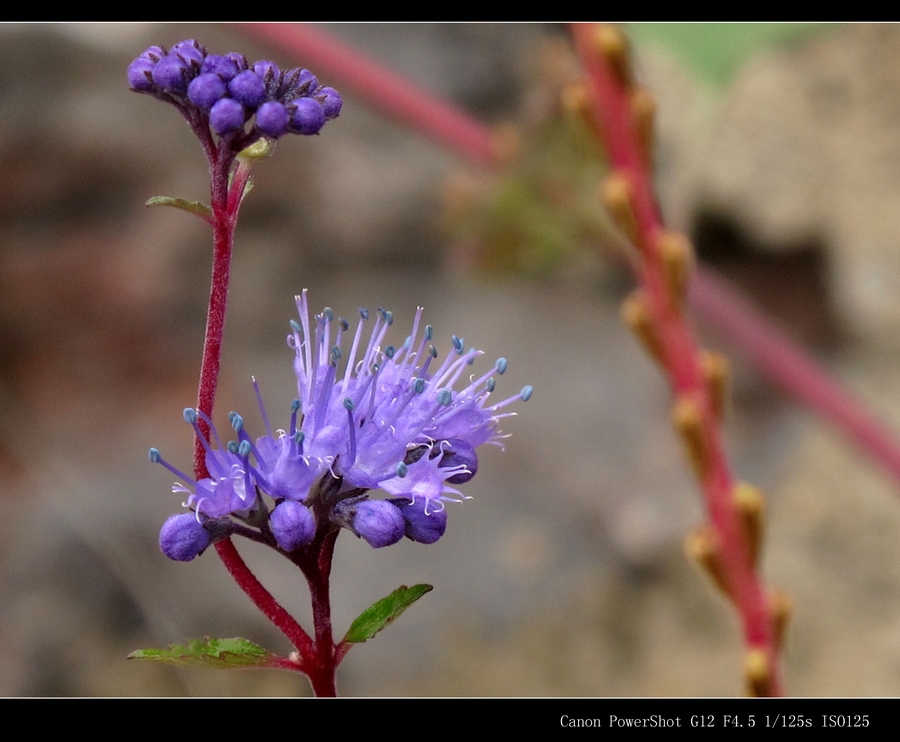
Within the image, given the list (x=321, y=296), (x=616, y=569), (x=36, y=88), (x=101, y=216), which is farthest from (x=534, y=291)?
(x=36, y=88)

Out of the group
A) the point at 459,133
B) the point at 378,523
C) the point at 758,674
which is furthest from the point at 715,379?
the point at 459,133

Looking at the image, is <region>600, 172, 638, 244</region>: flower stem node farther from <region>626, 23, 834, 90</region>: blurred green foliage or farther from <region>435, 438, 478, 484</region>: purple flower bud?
<region>435, 438, 478, 484</region>: purple flower bud

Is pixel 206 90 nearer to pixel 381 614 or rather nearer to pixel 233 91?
pixel 233 91

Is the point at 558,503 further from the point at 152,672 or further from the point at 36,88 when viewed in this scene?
the point at 36,88

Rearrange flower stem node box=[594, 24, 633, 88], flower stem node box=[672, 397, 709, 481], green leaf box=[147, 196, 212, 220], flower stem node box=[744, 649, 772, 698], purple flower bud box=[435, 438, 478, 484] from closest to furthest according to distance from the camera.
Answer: green leaf box=[147, 196, 212, 220], purple flower bud box=[435, 438, 478, 484], flower stem node box=[744, 649, 772, 698], flower stem node box=[672, 397, 709, 481], flower stem node box=[594, 24, 633, 88]

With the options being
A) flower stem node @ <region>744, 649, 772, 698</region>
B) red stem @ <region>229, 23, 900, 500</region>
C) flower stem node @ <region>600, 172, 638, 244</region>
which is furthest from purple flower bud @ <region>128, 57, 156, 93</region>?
red stem @ <region>229, 23, 900, 500</region>

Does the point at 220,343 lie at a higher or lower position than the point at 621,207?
lower
